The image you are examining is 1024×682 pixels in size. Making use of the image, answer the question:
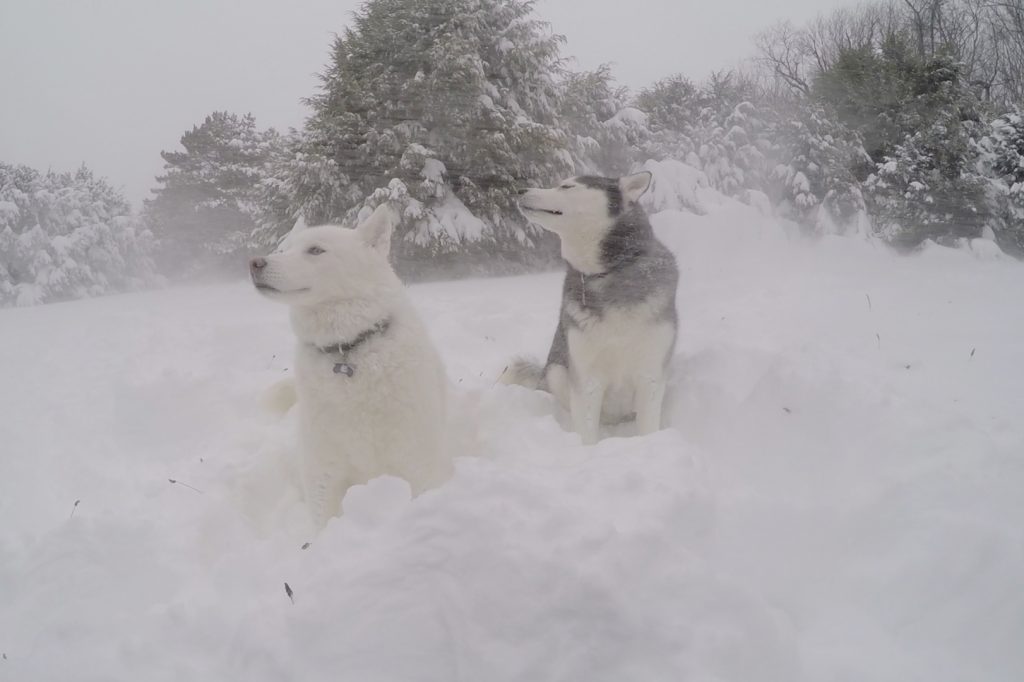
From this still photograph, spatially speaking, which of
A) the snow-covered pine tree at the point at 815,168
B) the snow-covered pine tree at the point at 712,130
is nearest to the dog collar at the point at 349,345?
the snow-covered pine tree at the point at 712,130

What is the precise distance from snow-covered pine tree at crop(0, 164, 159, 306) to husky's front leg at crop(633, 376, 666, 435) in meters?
16.9

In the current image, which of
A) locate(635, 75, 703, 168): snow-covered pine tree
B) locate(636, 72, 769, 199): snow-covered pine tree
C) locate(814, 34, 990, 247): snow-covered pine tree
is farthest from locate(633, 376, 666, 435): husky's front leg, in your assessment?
locate(636, 72, 769, 199): snow-covered pine tree

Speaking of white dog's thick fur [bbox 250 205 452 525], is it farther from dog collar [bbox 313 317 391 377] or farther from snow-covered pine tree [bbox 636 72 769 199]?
snow-covered pine tree [bbox 636 72 769 199]

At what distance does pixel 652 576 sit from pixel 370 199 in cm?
743

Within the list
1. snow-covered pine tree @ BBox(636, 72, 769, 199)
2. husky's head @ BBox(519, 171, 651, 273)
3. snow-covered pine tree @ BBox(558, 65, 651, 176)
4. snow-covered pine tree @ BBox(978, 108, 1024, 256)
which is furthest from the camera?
snow-covered pine tree @ BBox(636, 72, 769, 199)

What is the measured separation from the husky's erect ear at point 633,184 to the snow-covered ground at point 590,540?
126 centimetres

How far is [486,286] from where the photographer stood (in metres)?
7.57

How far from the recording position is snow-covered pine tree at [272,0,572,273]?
8008 mm

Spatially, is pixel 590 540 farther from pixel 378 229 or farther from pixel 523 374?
pixel 523 374

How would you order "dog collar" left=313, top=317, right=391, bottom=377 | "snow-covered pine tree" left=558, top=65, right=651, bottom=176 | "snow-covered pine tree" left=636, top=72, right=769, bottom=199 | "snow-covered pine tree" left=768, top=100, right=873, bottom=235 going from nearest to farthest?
"dog collar" left=313, top=317, right=391, bottom=377 < "snow-covered pine tree" left=558, top=65, right=651, bottom=176 < "snow-covered pine tree" left=768, top=100, right=873, bottom=235 < "snow-covered pine tree" left=636, top=72, right=769, bottom=199

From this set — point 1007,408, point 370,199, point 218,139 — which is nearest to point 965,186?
point 1007,408

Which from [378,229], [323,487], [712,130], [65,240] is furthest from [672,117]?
[65,240]

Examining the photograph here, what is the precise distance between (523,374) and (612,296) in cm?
124

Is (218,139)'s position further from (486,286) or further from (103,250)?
(486,286)
